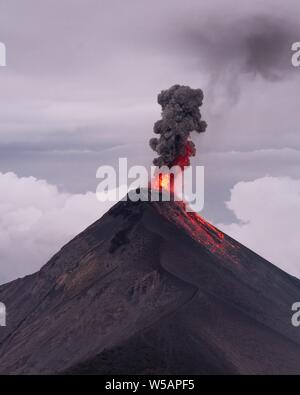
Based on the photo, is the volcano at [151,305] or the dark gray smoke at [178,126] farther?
the dark gray smoke at [178,126]

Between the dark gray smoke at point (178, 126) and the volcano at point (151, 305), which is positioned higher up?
the dark gray smoke at point (178, 126)

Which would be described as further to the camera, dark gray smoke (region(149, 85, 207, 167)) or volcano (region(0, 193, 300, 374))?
dark gray smoke (region(149, 85, 207, 167))

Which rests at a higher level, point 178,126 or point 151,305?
point 178,126

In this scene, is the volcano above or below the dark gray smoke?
below
